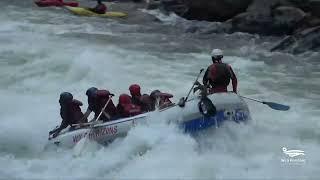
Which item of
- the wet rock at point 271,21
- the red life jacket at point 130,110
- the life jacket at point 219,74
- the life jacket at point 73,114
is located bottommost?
the life jacket at point 73,114

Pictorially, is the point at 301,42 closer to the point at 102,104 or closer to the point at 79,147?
the point at 102,104

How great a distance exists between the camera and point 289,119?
12484 millimetres

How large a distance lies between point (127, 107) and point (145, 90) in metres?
5.24

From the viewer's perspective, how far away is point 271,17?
2188 centimetres

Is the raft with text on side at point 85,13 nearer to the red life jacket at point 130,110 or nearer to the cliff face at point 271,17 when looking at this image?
the cliff face at point 271,17

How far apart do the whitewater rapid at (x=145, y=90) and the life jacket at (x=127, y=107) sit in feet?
1.35

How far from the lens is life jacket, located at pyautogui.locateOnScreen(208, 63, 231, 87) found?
31.8 ft

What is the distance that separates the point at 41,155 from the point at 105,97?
150 centimetres

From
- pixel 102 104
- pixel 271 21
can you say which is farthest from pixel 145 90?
pixel 271 21

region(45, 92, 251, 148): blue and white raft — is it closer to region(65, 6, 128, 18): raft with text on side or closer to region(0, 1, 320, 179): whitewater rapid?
region(0, 1, 320, 179): whitewater rapid

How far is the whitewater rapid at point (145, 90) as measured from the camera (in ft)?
31.0

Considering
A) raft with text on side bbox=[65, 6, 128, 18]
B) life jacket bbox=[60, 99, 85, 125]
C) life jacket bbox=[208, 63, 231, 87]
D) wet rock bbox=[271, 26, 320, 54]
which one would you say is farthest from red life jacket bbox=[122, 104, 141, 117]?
raft with text on side bbox=[65, 6, 128, 18]
